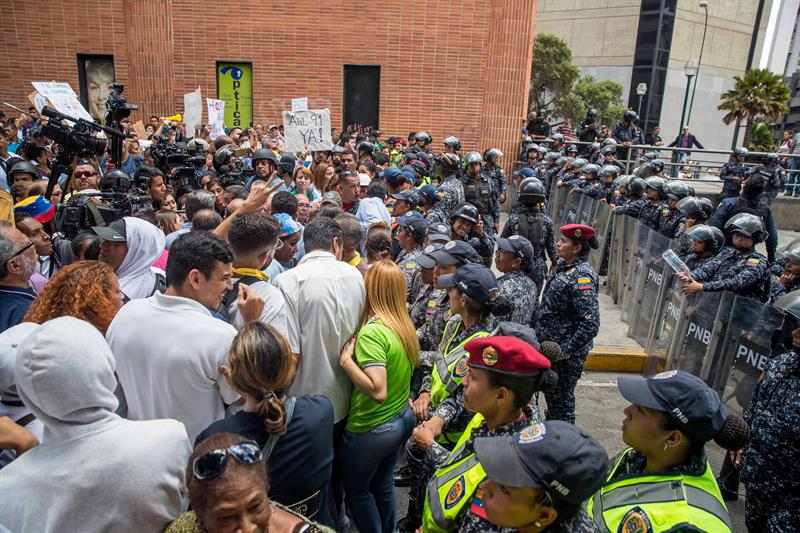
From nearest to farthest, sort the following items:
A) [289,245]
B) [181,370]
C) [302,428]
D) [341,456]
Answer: [302,428] < [181,370] < [341,456] < [289,245]

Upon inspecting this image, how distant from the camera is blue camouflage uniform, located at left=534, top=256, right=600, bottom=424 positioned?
4637mm

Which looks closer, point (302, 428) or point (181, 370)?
point (302, 428)

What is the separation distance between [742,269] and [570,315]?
224 centimetres

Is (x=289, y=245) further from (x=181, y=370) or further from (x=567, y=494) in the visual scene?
(x=567, y=494)

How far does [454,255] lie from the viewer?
430 cm

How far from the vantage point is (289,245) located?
4711 millimetres

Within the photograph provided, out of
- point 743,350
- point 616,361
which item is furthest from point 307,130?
point 743,350

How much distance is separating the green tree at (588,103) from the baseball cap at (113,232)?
40941mm

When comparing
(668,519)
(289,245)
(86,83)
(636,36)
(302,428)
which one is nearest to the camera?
(668,519)

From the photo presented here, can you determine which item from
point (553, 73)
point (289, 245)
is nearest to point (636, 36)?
point (553, 73)

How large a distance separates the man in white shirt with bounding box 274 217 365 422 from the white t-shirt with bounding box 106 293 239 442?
0.64 m

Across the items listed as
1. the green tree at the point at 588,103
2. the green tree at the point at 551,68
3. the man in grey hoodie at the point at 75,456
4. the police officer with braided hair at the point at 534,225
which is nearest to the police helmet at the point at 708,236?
the police officer with braided hair at the point at 534,225

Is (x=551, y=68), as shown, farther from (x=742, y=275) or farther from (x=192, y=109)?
(x=742, y=275)

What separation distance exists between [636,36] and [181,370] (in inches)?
2096
